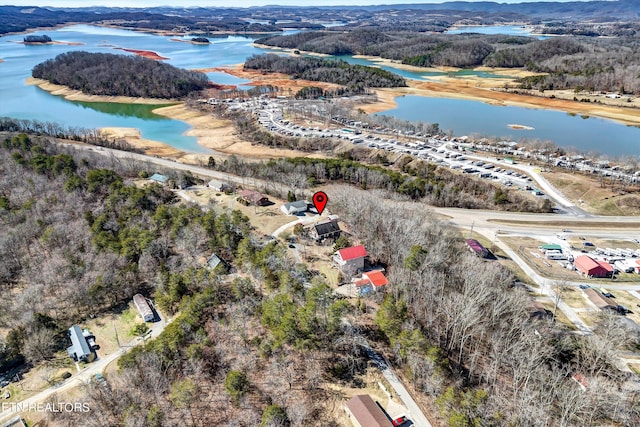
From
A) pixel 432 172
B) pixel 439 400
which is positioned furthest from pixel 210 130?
pixel 439 400

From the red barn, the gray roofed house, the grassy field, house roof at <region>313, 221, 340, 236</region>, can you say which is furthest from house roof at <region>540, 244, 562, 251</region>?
the gray roofed house

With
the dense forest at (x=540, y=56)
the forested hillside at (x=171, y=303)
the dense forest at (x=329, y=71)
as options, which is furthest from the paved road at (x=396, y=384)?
the dense forest at (x=540, y=56)

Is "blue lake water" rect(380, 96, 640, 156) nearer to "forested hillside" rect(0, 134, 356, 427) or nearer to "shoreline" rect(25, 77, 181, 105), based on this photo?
"forested hillside" rect(0, 134, 356, 427)

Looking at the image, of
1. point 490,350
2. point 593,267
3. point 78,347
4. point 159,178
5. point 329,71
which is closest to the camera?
point 490,350

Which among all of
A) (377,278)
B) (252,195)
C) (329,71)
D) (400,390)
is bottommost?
(400,390)

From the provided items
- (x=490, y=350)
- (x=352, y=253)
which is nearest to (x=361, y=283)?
(x=352, y=253)

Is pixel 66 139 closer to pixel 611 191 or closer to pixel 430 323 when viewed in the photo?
pixel 430 323

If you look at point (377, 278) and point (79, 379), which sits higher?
point (377, 278)

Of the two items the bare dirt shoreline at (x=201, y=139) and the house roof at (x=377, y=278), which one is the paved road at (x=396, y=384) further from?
the bare dirt shoreline at (x=201, y=139)

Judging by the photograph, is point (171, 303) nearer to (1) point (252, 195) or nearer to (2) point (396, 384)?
(2) point (396, 384)
